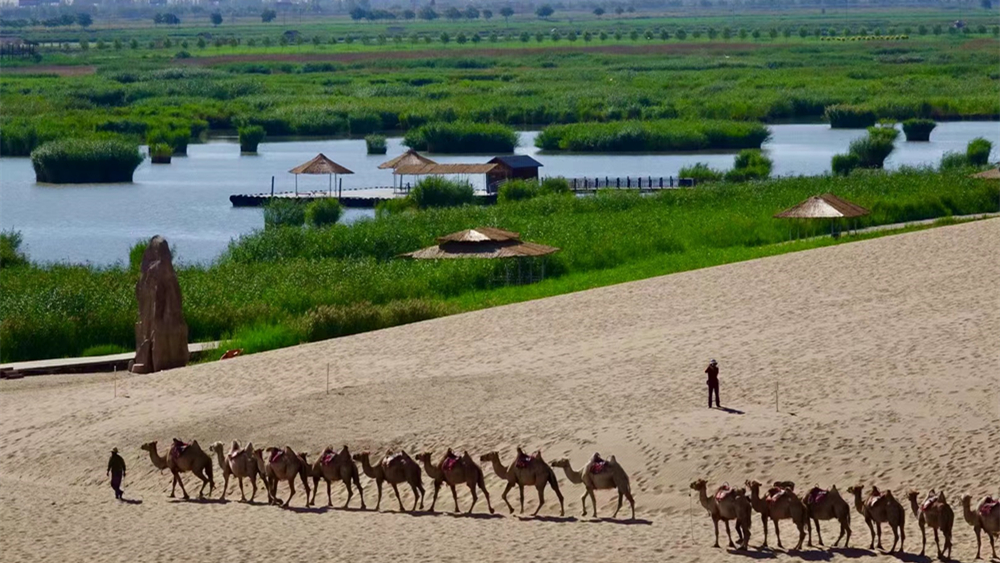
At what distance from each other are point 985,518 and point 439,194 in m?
37.7

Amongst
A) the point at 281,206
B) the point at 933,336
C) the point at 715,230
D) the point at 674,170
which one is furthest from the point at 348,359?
the point at 674,170

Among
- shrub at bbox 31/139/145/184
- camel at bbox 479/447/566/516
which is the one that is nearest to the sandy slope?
camel at bbox 479/447/566/516

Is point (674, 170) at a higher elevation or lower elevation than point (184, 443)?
higher

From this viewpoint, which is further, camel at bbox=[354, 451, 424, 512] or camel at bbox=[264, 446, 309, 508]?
camel at bbox=[264, 446, 309, 508]

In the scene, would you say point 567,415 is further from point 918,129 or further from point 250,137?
point 918,129

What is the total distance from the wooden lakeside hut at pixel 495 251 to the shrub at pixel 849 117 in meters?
54.6

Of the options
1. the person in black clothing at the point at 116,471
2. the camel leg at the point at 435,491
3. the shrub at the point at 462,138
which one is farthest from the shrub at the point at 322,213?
the camel leg at the point at 435,491

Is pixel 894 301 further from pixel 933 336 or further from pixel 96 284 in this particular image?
pixel 96 284

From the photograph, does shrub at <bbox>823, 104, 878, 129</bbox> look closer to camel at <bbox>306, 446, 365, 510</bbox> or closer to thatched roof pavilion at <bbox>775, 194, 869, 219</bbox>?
thatched roof pavilion at <bbox>775, 194, 869, 219</bbox>

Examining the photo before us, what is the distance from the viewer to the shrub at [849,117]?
8838 cm

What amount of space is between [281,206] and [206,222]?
5.66 metres

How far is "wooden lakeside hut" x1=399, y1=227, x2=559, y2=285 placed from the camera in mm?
34938

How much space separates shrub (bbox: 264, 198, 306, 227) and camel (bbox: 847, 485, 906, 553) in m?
33.2

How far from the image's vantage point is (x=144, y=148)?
83.0 meters
